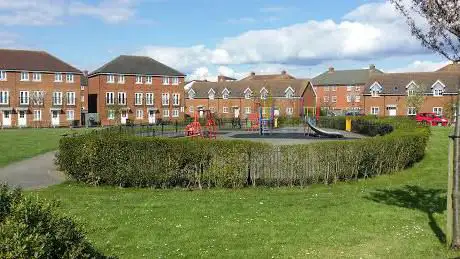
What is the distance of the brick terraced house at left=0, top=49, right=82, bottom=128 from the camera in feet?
234

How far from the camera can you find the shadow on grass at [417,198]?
1034cm

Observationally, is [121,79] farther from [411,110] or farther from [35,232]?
[35,232]

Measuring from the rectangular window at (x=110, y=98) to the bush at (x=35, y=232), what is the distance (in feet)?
254

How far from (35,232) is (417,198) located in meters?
10.4

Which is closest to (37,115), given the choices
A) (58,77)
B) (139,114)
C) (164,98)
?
(58,77)

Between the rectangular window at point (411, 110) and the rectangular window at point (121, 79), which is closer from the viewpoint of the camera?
the rectangular window at point (411, 110)

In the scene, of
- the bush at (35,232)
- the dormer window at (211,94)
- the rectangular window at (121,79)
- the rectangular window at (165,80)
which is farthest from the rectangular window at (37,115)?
the bush at (35,232)

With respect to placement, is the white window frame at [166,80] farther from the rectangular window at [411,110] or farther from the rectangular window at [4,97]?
the rectangular window at [411,110]

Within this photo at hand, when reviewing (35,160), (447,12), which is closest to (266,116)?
(35,160)

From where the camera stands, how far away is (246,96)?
300 ft

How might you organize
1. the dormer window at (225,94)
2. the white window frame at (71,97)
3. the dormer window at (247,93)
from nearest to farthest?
the white window frame at (71,97) → the dormer window at (247,93) → the dormer window at (225,94)

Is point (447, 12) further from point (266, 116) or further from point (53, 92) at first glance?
point (53, 92)

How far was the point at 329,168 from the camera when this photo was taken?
49.0ft

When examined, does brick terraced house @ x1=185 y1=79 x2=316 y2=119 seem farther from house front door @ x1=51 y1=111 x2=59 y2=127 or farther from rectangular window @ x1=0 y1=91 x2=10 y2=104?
rectangular window @ x1=0 y1=91 x2=10 y2=104
